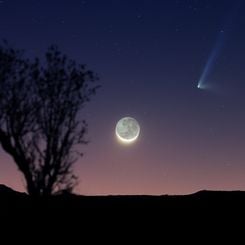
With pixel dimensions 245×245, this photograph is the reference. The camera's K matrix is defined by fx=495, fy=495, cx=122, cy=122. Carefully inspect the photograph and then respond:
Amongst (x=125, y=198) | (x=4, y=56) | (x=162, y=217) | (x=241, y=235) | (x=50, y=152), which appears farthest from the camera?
(x=4, y=56)

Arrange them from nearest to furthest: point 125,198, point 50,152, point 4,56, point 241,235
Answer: point 241,235 → point 125,198 → point 50,152 → point 4,56

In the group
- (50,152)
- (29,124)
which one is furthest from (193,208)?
(29,124)

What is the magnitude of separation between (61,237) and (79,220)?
155 cm

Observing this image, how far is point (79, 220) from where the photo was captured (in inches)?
752

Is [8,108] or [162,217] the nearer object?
[162,217]

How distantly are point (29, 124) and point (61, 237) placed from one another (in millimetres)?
7912

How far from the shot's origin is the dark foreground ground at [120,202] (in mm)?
20156

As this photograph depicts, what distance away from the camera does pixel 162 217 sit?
62.5 feet

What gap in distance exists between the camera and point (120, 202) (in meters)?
21.2

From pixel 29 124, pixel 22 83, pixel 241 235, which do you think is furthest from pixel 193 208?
pixel 22 83

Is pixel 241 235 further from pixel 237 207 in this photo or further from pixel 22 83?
pixel 22 83

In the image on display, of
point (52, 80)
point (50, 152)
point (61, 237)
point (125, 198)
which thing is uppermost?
point (52, 80)

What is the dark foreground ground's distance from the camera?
20156 mm

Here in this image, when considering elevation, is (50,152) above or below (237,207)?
above
